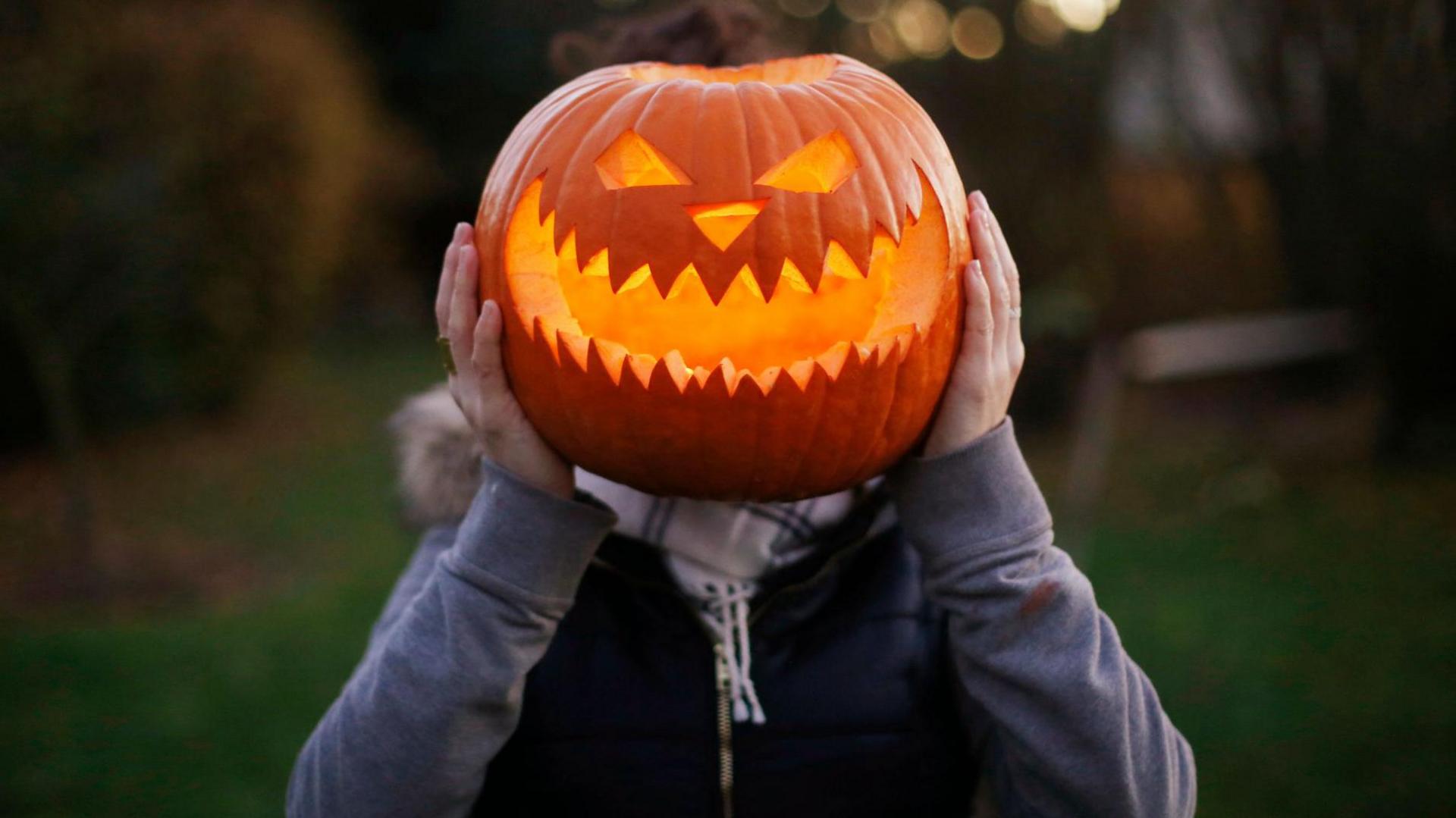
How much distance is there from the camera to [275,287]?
9.08 metres

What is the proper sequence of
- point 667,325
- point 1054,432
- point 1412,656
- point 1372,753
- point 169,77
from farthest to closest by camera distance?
1. point 1054,432
2. point 169,77
3. point 1412,656
4. point 1372,753
5. point 667,325

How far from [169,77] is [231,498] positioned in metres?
2.66

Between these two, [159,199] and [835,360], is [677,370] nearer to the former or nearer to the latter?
[835,360]

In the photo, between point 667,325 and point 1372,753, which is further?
point 1372,753

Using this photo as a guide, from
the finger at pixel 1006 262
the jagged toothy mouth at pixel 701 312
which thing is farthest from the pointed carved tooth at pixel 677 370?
the finger at pixel 1006 262

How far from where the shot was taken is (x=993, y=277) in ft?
5.28

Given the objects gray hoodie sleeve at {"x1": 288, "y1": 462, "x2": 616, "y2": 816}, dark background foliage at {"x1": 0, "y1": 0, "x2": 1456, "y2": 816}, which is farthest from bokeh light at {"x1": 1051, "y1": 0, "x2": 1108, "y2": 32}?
gray hoodie sleeve at {"x1": 288, "y1": 462, "x2": 616, "y2": 816}

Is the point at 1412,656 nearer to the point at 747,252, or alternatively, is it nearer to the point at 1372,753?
the point at 1372,753

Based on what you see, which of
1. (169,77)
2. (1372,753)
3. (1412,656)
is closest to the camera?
(1372,753)

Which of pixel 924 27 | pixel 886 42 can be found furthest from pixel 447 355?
pixel 886 42

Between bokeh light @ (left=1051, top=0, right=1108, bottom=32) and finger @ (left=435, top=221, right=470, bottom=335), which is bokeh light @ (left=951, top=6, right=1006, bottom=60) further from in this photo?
finger @ (left=435, top=221, right=470, bottom=335)

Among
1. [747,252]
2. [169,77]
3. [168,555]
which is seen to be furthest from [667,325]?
[169,77]

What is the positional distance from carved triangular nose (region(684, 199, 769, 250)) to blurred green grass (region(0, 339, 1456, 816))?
2.40 metres

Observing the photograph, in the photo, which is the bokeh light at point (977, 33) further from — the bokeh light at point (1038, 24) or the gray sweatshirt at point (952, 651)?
the gray sweatshirt at point (952, 651)
